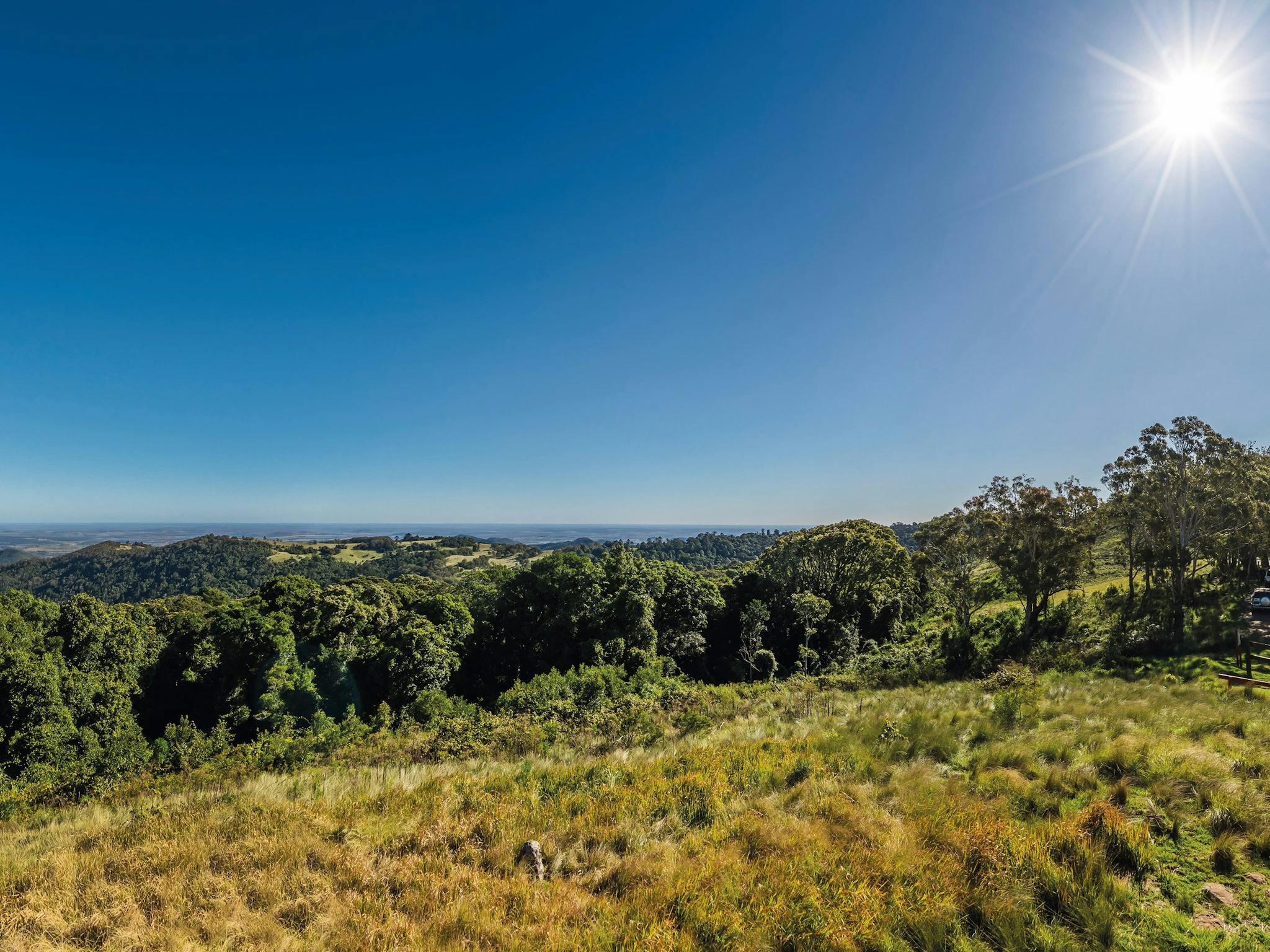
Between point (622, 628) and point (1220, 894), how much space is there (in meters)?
28.0

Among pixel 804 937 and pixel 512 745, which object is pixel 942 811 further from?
pixel 512 745

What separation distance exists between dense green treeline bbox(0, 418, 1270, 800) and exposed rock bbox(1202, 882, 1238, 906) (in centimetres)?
1194

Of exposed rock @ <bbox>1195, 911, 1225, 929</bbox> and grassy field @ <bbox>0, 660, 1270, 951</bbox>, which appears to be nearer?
exposed rock @ <bbox>1195, 911, 1225, 929</bbox>

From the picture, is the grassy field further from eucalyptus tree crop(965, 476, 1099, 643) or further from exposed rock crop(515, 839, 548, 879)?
eucalyptus tree crop(965, 476, 1099, 643)

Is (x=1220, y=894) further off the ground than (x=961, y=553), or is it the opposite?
(x=961, y=553)

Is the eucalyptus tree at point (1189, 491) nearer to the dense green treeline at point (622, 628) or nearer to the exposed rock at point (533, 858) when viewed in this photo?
the dense green treeline at point (622, 628)

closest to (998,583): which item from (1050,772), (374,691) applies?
(1050,772)

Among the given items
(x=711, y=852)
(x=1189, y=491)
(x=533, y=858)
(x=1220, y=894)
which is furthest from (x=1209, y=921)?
(x=1189, y=491)

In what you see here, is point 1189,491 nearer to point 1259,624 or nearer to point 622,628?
point 1259,624

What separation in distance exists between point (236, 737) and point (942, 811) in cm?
3279

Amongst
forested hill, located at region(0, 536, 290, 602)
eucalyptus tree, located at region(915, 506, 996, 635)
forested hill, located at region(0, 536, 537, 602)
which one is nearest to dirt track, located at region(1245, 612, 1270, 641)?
eucalyptus tree, located at region(915, 506, 996, 635)

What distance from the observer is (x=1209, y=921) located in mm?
4047

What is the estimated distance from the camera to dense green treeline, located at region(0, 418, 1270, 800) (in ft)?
64.2

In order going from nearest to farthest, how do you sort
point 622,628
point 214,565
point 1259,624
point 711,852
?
point 711,852 → point 1259,624 → point 622,628 → point 214,565
